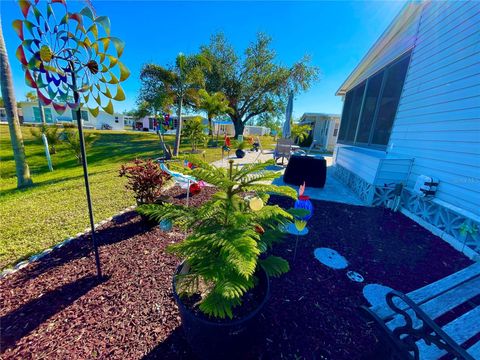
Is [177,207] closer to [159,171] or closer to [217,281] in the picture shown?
[217,281]

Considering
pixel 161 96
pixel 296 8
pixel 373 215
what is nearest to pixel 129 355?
pixel 373 215

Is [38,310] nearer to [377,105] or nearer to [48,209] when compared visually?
[48,209]

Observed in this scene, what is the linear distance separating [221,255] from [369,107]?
747cm

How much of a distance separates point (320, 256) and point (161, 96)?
440 inches

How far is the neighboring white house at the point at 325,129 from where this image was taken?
16297 mm

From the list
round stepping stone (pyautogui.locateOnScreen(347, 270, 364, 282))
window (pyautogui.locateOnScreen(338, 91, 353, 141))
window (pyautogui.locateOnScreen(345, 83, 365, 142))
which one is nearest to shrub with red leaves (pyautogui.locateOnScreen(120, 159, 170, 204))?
round stepping stone (pyautogui.locateOnScreen(347, 270, 364, 282))

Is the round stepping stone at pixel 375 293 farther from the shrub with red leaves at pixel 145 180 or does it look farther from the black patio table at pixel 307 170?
the black patio table at pixel 307 170

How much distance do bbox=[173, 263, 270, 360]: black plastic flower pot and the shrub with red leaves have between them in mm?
2151

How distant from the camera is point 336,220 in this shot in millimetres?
3791

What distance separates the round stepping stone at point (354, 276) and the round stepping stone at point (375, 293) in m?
0.11

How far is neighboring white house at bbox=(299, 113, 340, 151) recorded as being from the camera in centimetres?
1630

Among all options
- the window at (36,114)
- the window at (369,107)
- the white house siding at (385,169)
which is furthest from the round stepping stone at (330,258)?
the window at (36,114)

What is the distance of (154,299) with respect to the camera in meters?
1.91

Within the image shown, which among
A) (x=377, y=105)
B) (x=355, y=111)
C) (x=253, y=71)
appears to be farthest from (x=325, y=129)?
(x=377, y=105)
